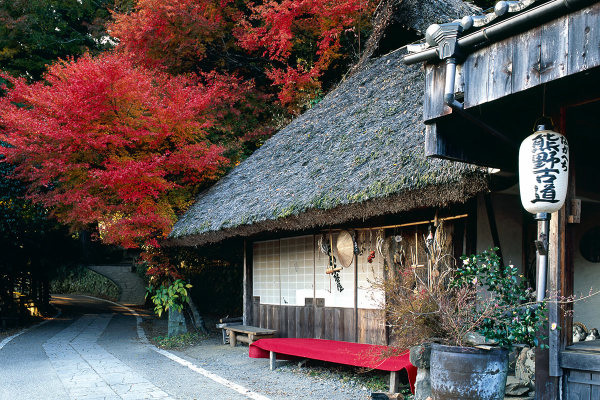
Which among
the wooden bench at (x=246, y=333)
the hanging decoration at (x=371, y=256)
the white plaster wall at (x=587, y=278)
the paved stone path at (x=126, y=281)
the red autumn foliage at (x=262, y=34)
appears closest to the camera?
the white plaster wall at (x=587, y=278)

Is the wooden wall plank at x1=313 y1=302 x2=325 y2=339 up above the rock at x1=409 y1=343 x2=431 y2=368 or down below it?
below

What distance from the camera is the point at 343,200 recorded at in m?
6.39

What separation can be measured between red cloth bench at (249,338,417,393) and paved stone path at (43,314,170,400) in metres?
1.93

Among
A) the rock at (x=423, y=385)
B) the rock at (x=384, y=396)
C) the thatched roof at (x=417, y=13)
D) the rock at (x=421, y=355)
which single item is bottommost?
the rock at (x=384, y=396)

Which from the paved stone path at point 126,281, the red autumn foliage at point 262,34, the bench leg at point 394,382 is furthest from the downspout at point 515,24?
the paved stone path at point 126,281

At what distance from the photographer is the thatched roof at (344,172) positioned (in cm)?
564

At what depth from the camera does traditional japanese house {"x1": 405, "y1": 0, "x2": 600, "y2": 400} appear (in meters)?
3.29

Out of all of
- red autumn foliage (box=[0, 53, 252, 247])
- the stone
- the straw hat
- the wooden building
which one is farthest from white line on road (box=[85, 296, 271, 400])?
the straw hat

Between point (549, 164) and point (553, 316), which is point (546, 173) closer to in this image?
point (549, 164)

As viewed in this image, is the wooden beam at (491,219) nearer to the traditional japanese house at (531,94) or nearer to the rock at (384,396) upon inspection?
the traditional japanese house at (531,94)

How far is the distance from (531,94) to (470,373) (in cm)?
228

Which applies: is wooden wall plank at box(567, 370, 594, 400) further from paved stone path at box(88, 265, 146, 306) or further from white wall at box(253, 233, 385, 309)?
paved stone path at box(88, 265, 146, 306)

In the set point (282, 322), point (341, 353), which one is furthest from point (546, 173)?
point (282, 322)

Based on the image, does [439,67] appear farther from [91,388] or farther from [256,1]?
[256,1]
